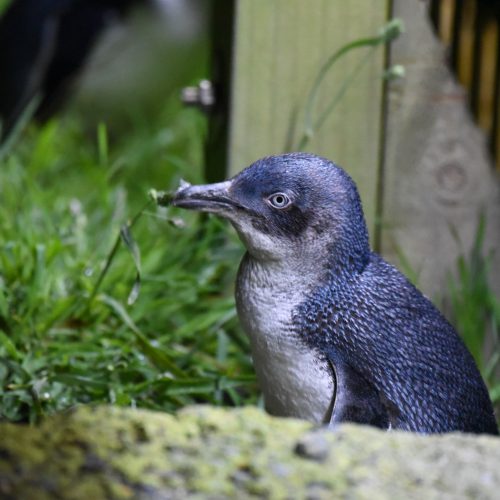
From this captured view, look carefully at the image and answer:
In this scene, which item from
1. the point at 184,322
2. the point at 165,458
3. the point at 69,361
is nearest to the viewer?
the point at 165,458

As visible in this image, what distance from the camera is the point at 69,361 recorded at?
105 inches

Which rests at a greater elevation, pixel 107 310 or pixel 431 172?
pixel 431 172

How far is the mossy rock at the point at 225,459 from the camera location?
1.35 metres

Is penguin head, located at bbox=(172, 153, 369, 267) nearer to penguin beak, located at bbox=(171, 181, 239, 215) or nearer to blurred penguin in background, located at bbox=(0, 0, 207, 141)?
penguin beak, located at bbox=(171, 181, 239, 215)

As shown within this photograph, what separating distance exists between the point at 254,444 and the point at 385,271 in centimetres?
78

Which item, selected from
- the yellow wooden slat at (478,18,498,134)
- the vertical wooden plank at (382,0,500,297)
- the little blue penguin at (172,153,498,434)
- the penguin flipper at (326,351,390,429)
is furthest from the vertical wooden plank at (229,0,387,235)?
the penguin flipper at (326,351,390,429)

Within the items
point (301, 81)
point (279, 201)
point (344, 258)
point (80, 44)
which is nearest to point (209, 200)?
point (279, 201)

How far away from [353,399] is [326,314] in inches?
7.0

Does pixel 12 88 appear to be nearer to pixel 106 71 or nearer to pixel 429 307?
pixel 106 71

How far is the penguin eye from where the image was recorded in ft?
6.68

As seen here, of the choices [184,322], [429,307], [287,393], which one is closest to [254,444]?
[287,393]

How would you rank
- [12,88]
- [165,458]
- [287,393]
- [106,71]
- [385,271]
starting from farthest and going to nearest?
[106,71]
[12,88]
[385,271]
[287,393]
[165,458]

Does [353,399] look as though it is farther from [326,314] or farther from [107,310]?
[107,310]

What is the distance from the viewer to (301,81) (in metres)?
3.04
